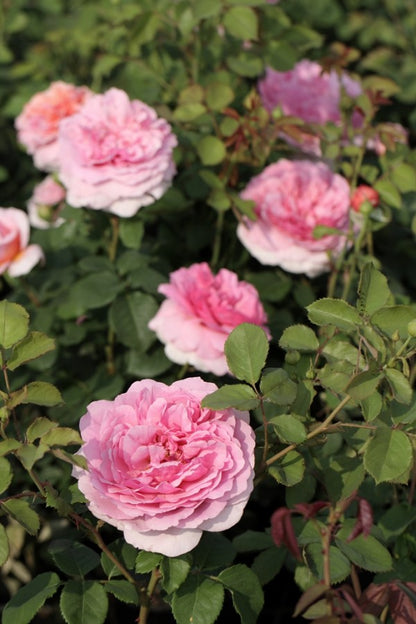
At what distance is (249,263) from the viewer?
1.86 metres

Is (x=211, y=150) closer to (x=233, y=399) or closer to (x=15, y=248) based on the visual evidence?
(x=15, y=248)

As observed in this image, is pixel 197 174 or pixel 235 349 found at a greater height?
pixel 235 349

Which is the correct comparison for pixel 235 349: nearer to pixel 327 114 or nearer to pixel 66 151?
pixel 66 151

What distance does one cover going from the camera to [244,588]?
101 cm

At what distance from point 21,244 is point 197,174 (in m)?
0.45

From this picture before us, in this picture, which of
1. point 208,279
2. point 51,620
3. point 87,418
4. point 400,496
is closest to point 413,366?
point 400,496

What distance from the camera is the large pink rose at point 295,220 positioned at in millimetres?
1548

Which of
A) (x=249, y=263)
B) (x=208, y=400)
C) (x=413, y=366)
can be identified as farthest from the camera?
(x=249, y=263)

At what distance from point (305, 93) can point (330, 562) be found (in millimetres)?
1246

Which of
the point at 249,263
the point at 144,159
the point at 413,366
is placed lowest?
the point at 249,263

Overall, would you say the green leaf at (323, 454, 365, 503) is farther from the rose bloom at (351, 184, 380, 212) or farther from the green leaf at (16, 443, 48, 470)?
the rose bloom at (351, 184, 380, 212)

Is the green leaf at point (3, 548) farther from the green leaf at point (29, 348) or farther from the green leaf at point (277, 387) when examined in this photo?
the green leaf at point (277, 387)

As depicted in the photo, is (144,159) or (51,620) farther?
(51,620)

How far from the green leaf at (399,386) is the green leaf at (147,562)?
1.13 feet
